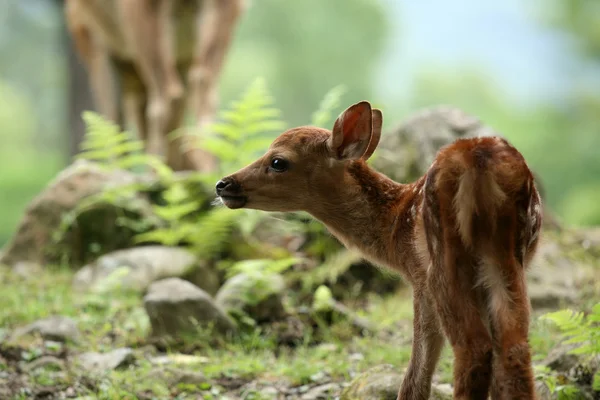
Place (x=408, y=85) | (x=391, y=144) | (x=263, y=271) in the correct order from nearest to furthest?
(x=263, y=271) → (x=391, y=144) → (x=408, y=85)

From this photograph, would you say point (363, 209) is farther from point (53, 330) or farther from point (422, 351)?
point (53, 330)

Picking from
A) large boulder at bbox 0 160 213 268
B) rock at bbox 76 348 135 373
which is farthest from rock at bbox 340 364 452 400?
large boulder at bbox 0 160 213 268

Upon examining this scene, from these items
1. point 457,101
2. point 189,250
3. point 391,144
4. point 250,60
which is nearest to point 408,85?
point 457,101

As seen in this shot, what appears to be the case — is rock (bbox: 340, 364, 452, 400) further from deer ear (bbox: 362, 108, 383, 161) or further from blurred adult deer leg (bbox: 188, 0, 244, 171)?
blurred adult deer leg (bbox: 188, 0, 244, 171)

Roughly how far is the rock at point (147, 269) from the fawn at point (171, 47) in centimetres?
290

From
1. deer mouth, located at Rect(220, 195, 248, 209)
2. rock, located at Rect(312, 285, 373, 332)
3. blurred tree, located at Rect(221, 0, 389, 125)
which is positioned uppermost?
blurred tree, located at Rect(221, 0, 389, 125)

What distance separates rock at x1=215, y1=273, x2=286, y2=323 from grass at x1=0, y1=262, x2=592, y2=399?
25cm

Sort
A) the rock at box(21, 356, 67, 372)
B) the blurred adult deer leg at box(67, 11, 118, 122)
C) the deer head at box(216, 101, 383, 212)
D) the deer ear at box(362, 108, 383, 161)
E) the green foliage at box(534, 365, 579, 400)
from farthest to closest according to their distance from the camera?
the blurred adult deer leg at box(67, 11, 118, 122) < the rock at box(21, 356, 67, 372) < the deer ear at box(362, 108, 383, 161) < the deer head at box(216, 101, 383, 212) < the green foliage at box(534, 365, 579, 400)

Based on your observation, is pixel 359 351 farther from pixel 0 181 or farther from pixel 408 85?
pixel 0 181

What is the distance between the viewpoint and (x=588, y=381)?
3404 mm

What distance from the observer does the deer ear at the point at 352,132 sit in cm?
317

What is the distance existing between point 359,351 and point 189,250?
6.68 feet

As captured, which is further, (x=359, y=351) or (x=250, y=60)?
(x=250, y=60)

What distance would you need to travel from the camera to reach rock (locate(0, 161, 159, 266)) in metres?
6.76
